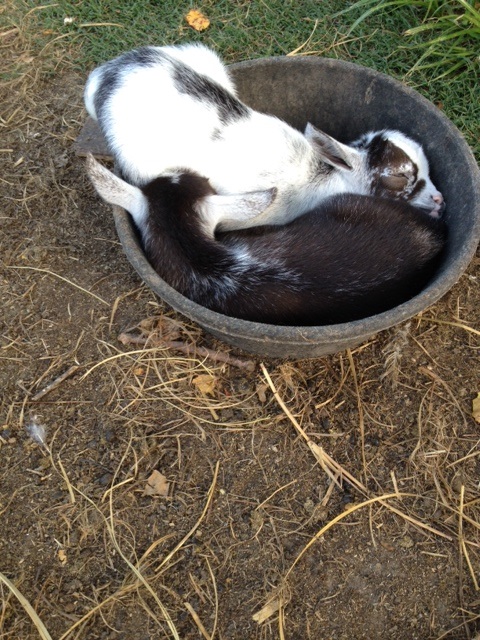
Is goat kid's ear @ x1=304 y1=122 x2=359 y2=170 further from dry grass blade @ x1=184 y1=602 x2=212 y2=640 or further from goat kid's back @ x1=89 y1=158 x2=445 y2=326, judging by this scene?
dry grass blade @ x1=184 y1=602 x2=212 y2=640

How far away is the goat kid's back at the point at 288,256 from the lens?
2.33 metres

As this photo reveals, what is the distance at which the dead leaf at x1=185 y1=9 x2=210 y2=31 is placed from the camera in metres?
3.78

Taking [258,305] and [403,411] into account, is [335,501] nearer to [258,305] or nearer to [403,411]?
[403,411]

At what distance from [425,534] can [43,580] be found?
148 cm

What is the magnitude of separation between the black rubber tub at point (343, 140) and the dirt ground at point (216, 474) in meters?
0.34

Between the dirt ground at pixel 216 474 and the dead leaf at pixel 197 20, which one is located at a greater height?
the dead leaf at pixel 197 20

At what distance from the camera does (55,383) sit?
265 cm

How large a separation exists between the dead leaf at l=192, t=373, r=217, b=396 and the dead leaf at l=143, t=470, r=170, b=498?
408mm

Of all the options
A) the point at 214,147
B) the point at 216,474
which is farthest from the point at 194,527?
the point at 214,147

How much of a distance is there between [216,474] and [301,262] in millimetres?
934

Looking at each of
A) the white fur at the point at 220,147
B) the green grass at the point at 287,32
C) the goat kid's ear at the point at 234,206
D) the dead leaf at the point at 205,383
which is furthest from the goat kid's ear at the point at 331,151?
the dead leaf at the point at 205,383

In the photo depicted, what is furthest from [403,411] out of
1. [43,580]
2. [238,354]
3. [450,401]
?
[43,580]

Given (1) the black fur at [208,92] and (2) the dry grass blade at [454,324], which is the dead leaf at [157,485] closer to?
(2) the dry grass blade at [454,324]

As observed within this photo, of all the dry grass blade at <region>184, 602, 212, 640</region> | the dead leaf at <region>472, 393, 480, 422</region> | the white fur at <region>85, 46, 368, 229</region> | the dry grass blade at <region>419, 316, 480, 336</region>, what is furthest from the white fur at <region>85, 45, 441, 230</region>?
the dry grass blade at <region>184, 602, 212, 640</region>
